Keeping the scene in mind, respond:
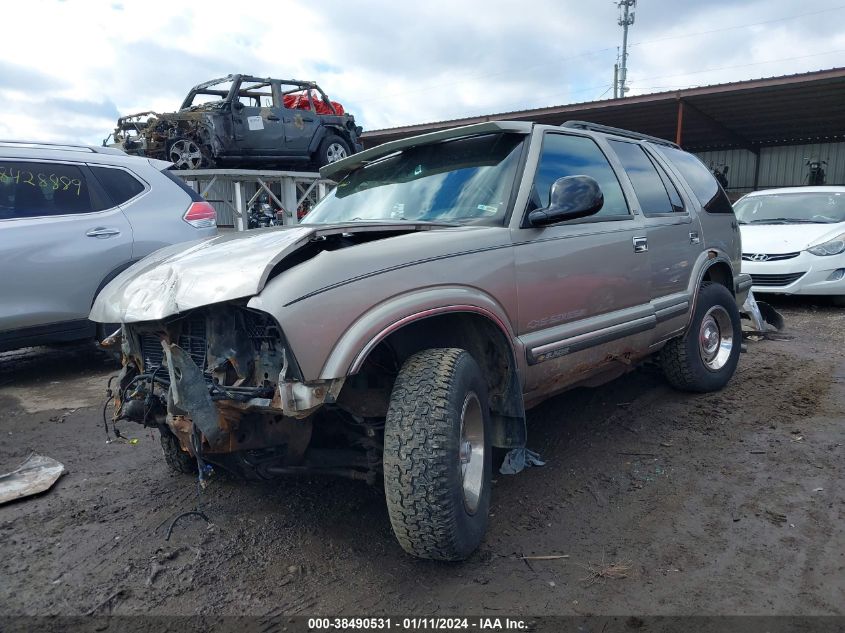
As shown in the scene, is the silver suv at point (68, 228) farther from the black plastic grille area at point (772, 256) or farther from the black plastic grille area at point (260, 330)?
the black plastic grille area at point (772, 256)

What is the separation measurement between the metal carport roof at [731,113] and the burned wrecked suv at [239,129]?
17.4ft

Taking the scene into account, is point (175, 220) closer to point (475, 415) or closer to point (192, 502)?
point (192, 502)

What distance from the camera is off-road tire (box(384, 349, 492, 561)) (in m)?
2.23

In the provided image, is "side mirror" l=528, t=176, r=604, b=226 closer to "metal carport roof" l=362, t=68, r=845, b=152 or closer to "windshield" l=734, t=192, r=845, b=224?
"windshield" l=734, t=192, r=845, b=224

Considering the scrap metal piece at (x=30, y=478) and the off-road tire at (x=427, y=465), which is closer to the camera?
the off-road tire at (x=427, y=465)

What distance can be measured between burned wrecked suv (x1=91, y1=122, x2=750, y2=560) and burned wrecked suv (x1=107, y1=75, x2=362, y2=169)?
7.80 meters

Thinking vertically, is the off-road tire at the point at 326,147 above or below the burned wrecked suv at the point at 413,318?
above

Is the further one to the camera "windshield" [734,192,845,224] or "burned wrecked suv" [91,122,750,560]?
"windshield" [734,192,845,224]

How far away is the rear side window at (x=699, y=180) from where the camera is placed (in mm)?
4681

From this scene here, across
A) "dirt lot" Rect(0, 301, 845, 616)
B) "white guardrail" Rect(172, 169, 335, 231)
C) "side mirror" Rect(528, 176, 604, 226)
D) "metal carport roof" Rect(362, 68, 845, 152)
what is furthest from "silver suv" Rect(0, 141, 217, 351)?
"metal carport roof" Rect(362, 68, 845, 152)

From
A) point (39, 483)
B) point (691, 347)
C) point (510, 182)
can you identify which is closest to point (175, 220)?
point (39, 483)

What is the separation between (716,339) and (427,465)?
11.2 ft

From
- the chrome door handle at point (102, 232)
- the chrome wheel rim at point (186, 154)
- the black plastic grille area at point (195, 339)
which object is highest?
the chrome wheel rim at point (186, 154)

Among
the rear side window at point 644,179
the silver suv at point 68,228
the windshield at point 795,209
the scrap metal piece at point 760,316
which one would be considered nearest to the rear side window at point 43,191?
the silver suv at point 68,228
